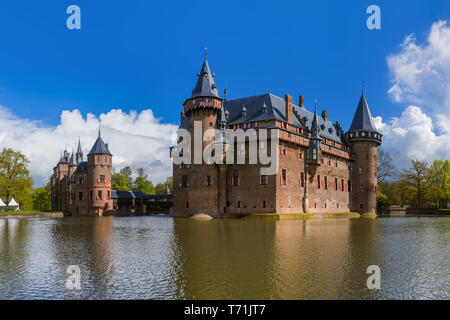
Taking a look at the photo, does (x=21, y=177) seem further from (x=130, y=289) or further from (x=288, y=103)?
(x=130, y=289)

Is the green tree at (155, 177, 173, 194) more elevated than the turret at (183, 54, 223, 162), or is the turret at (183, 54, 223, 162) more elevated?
the turret at (183, 54, 223, 162)

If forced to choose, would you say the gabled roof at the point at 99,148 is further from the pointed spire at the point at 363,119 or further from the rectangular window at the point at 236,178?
the pointed spire at the point at 363,119

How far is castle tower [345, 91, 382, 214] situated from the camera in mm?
60438

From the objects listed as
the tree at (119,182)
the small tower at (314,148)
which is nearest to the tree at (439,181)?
the small tower at (314,148)

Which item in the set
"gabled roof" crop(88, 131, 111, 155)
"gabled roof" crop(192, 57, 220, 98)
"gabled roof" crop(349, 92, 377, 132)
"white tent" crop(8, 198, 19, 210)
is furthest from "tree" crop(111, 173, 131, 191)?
"gabled roof" crop(349, 92, 377, 132)

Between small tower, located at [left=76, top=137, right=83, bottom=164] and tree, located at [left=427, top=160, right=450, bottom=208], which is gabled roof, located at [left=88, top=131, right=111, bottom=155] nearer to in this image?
small tower, located at [left=76, top=137, right=83, bottom=164]

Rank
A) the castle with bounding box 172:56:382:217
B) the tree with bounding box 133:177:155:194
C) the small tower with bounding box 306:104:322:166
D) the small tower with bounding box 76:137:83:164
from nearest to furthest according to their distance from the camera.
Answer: the castle with bounding box 172:56:382:217, the small tower with bounding box 306:104:322:166, the small tower with bounding box 76:137:83:164, the tree with bounding box 133:177:155:194

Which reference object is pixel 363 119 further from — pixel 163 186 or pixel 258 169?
pixel 163 186

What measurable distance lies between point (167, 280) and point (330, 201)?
46.1 metres

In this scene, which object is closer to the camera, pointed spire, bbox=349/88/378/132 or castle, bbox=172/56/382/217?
castle, bbox=172/56/382/217

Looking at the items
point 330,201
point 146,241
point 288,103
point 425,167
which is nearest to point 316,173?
point 330,201

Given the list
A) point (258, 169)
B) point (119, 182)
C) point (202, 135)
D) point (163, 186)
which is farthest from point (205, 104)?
point (163, 186)

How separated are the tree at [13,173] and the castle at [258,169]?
87.5ft

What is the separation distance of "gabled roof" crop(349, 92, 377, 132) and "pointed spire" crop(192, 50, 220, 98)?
87.1ft
